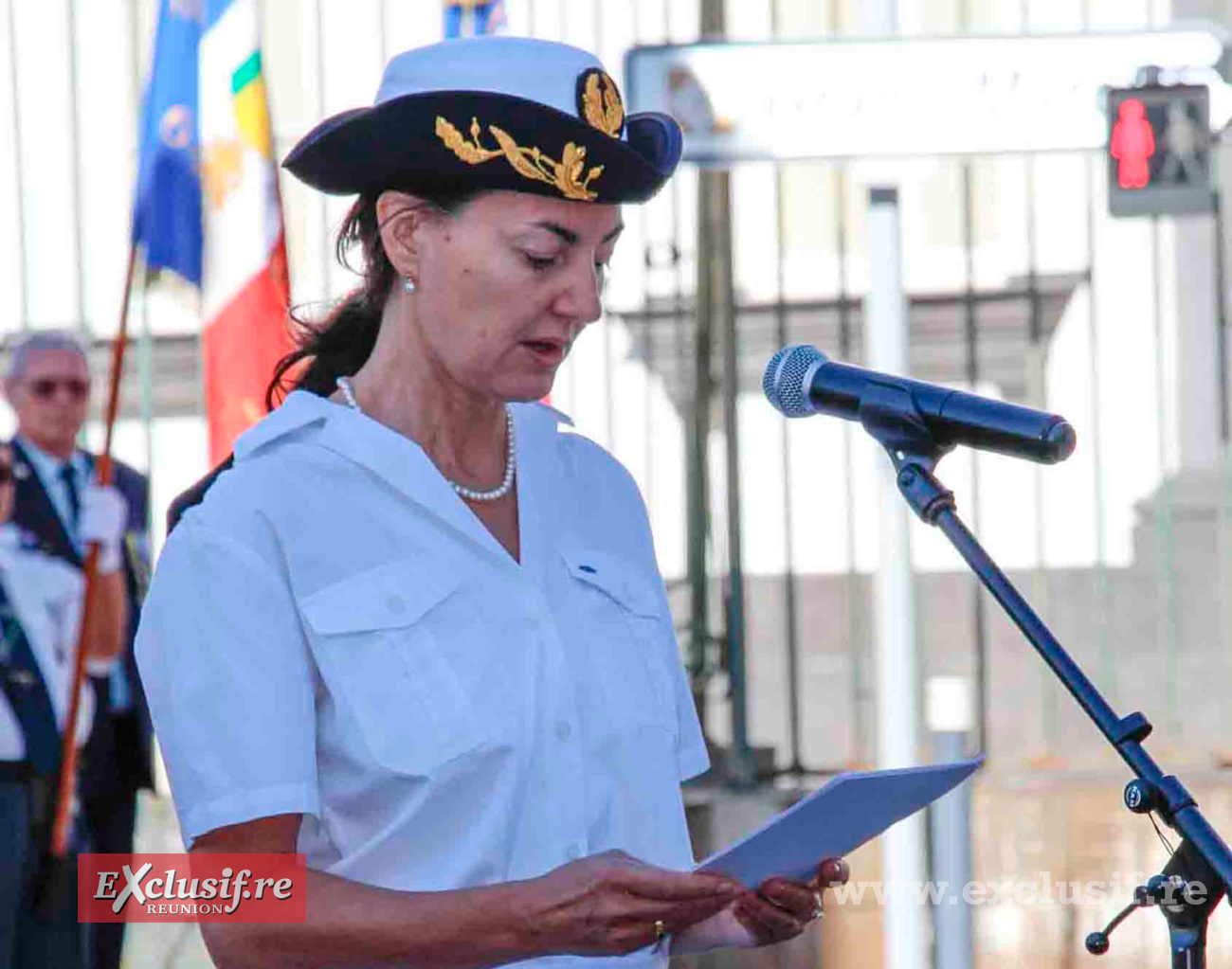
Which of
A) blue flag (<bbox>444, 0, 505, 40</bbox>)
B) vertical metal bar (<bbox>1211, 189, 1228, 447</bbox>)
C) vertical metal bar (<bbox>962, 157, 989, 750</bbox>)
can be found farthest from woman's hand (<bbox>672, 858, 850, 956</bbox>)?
vertical metal bar (<bbox>1211, 189, 1228, 447</bbox>)

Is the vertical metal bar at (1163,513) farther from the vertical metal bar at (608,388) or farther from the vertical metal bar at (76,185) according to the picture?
the vertical metal bar at (76,185)

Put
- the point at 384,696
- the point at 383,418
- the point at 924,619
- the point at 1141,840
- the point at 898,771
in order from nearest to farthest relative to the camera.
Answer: the point at 898,771
the point at 384,696
the point at 383,418
the point at 1141,840
the point at 924,619

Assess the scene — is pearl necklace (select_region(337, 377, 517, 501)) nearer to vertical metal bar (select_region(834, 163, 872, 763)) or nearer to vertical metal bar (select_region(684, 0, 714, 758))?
vertical metal bar (select_region(684, 0, 714, 758))

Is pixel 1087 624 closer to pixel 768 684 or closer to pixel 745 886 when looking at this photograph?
pixel 768 684

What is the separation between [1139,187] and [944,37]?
131 centimetres

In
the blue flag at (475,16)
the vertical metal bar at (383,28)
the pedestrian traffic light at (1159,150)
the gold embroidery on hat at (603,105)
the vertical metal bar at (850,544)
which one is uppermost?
the vertical metal bar at (383,28)

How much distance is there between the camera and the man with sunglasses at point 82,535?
193 inches

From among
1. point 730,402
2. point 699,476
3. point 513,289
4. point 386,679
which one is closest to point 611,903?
point 386,679

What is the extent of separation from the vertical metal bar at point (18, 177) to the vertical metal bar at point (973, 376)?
390 cm

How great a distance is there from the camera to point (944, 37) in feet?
14.8

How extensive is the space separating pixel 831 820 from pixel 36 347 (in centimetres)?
374

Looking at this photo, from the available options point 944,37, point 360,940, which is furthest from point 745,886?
point 944,37

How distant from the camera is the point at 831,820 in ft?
5.74

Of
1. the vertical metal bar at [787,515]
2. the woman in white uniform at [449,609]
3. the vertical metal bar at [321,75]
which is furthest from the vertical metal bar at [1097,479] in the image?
the woman in white uniform at [449,609]
